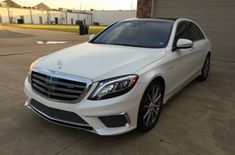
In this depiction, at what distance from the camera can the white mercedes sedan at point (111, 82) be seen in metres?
2.66

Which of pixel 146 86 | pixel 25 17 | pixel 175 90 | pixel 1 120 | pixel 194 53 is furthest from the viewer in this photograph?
pixel 25 17

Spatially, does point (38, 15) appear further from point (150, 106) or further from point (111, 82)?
point (111, 82)

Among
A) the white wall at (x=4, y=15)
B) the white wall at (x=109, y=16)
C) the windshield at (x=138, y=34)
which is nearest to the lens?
the windshield at (x=138, y=34)

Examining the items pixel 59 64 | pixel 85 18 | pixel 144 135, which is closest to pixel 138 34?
pixel 59 64

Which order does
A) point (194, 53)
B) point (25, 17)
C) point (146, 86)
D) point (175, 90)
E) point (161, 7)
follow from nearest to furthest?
1. point (146, 86)
2. point (175, 90)
3. point (194, 53)
4. point (161, 7)
5. point (25, 17)

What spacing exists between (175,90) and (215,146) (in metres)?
1.28

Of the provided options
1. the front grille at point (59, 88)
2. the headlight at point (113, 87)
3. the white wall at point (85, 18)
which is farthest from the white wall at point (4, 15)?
the headlight at point (113, 87)

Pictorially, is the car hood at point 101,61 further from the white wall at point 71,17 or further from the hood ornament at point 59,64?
the white wall at point 71,17

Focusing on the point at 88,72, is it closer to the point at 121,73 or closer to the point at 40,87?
the point at 121,73

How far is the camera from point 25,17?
6744cm

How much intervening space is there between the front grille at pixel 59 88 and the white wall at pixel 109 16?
219 feet

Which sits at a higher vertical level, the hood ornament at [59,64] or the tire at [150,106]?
the hood ornament at [59,64]

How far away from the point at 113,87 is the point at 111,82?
6cm

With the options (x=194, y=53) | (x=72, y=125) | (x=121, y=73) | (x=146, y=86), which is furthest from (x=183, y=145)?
(x=194, y=53)
